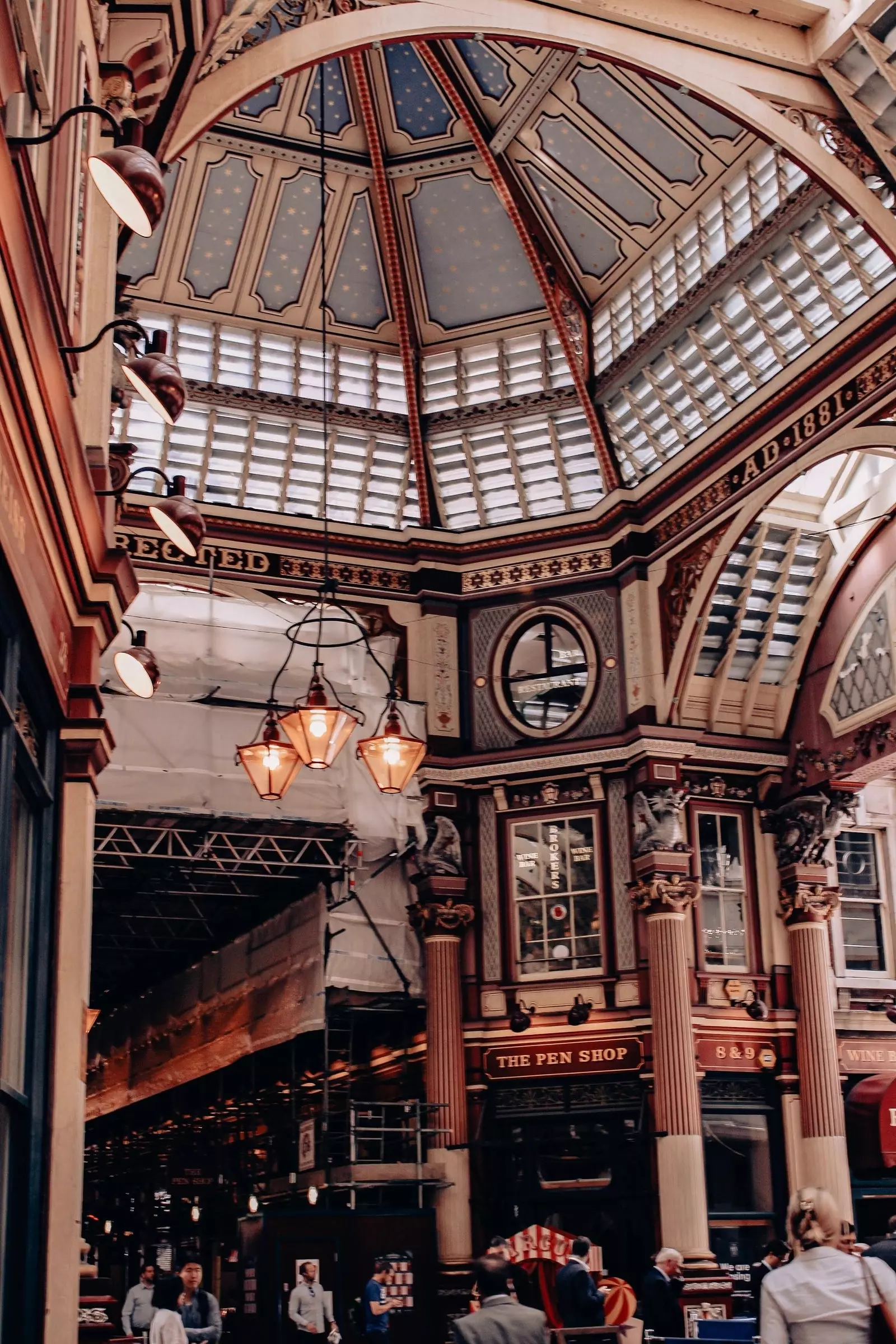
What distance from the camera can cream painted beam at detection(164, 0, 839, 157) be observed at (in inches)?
461

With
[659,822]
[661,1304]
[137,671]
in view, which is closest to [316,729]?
[137,671]

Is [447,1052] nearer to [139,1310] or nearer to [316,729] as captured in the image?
[139,1310]

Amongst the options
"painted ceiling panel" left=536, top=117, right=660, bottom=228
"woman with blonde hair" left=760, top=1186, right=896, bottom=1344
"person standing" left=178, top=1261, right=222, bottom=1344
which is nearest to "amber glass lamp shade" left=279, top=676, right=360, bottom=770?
"person standing" left=178, top=1261, right=222, bottom=1344

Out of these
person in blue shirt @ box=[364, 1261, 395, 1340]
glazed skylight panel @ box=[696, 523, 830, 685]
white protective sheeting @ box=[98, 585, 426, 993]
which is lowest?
person in blue shirt @ box=[364, 1261, 395, 1340]

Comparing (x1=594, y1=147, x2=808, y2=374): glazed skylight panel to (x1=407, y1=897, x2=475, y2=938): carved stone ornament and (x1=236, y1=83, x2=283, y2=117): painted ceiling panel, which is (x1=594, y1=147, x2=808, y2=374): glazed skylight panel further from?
(x1=407, y1=897, x2=475, y2=938): carved stone ornament

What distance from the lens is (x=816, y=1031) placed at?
63.8ft

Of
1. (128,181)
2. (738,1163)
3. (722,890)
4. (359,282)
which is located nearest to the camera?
(128,181)

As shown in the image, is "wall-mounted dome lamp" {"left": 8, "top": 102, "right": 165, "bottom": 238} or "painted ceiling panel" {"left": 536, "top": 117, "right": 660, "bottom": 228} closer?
"wall-mounted dome lamp" {"left": 8, "top": 102, "right": 165, "bottom": 238}

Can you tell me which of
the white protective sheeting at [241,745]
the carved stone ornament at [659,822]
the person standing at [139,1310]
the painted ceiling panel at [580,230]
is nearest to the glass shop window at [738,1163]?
the carved stone ornament at [659,822]

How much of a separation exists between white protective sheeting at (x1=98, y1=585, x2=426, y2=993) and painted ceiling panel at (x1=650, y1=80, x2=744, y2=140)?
708cm

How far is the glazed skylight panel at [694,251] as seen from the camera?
17.6 m

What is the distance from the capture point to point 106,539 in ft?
→ 30.5

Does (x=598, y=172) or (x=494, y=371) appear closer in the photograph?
(x=598, y=172)

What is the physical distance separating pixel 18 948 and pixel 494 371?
1471cm
